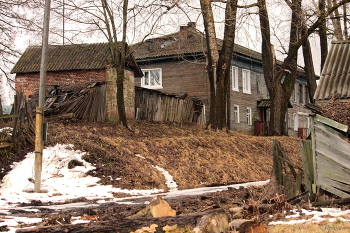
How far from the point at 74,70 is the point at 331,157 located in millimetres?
23390

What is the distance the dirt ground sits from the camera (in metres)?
11.2

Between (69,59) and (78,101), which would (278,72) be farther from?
(69,59)

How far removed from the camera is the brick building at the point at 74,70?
3200 centimetres

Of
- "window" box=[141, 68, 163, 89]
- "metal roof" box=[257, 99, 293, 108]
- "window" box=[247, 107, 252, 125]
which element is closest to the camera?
"window" box=[141, 68, 163, 89]

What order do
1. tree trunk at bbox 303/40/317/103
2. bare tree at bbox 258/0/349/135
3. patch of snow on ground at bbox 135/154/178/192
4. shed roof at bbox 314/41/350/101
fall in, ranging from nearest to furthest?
shed roof at bbox 314/41/350/101
patch of snow on ground at bbox 135/154/178/192
bare tree at bbox 258/0/349/135
tree trunk at bbox 303/40/317/103

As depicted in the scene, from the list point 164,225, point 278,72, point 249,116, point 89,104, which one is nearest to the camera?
point 164,225

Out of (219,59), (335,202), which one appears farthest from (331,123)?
(219,59)

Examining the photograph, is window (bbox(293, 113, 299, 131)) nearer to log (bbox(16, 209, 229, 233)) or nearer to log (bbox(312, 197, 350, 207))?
log (bbox(312, 197, 350, 207))

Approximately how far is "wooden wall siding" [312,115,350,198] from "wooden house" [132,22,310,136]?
→ 28.0 m

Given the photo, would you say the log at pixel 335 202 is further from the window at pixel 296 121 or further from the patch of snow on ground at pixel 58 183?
the window at pixel 296 121

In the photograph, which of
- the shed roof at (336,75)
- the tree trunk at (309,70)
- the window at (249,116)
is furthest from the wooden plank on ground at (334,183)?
the window at (249,116)

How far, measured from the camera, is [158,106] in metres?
33.4

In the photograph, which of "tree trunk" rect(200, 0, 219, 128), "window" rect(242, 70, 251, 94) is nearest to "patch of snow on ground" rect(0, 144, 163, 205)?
"tree trunk" rect(200, 0, 219, 128)

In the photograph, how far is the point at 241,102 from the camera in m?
44.7
